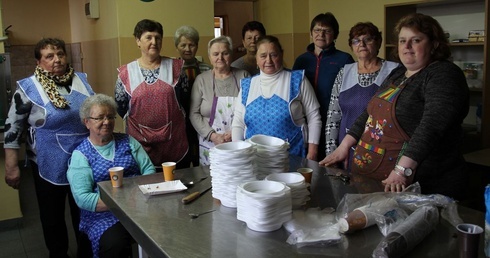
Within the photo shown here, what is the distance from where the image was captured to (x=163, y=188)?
6.63 ft

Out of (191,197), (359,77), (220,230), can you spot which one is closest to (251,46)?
(359,77)

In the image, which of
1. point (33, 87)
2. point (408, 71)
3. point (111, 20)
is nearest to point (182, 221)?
point (408, 71)

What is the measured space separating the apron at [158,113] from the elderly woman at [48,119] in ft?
0.96

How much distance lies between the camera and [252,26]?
140 inches

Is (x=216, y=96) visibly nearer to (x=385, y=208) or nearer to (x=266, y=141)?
(x=266, y=141)

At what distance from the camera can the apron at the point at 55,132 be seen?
274 centimetres

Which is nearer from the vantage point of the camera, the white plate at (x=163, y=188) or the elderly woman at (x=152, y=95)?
the white plate at (x=163, y=188)

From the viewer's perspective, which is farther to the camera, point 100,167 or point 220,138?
point 220,138

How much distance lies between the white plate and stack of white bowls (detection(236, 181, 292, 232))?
506 mm

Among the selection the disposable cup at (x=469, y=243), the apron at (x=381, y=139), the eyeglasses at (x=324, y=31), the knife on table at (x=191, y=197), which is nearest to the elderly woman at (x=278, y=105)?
the eyeglasses at (x=324, y=31)

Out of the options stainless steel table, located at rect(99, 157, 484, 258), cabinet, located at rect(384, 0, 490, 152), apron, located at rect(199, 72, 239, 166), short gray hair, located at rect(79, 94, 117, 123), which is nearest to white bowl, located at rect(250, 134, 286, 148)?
stainless steel table, located at rect(99, 157, 484, 258)

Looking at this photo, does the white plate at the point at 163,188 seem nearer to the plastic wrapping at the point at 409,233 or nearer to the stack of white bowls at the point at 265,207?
the stack of white bowls at the point at 265,207

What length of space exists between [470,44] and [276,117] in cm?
234

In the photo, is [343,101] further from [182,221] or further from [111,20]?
[111,20]
